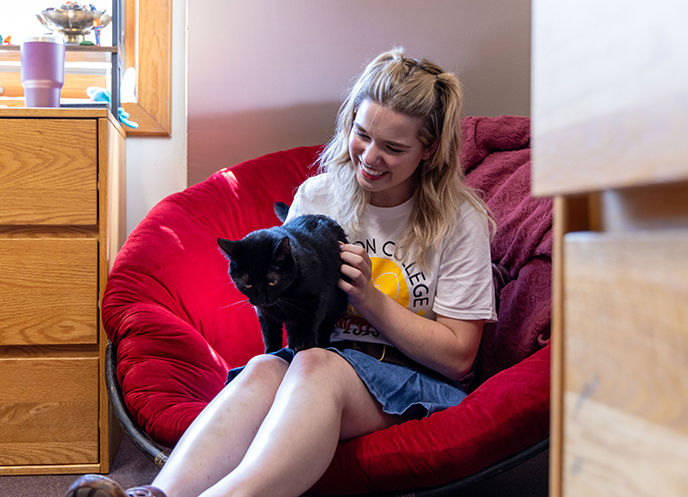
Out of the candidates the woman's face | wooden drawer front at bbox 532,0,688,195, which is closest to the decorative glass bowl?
the woman's face

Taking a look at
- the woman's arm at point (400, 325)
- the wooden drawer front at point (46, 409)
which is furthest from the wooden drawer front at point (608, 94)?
the wooden drawer front at point (46, 409)

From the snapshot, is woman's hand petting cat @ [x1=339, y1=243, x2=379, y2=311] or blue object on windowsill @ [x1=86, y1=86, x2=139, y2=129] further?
blue object on windowsill @ [x1=86, y1=86, x2=139, y2=129]

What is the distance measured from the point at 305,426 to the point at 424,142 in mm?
640

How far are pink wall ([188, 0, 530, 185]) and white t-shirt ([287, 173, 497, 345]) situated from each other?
86 centimetres

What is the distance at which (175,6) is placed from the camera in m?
1.92

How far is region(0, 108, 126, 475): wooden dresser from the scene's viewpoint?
143cm

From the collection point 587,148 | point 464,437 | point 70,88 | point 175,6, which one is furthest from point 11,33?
point 587,148

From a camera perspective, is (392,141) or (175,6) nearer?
(392,141)

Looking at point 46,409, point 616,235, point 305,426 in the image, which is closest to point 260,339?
point 46,409

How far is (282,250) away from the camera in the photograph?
102cm

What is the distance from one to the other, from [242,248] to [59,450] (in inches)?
34.8

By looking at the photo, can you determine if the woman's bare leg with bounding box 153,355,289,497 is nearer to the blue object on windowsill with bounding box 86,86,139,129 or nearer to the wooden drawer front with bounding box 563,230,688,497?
the wooden drawer front with bounding box 563,230,688,497

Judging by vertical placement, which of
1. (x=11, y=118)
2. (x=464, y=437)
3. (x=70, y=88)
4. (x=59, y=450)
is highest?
(x=70, y=88)

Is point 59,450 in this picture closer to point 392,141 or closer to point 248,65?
point 392,141
